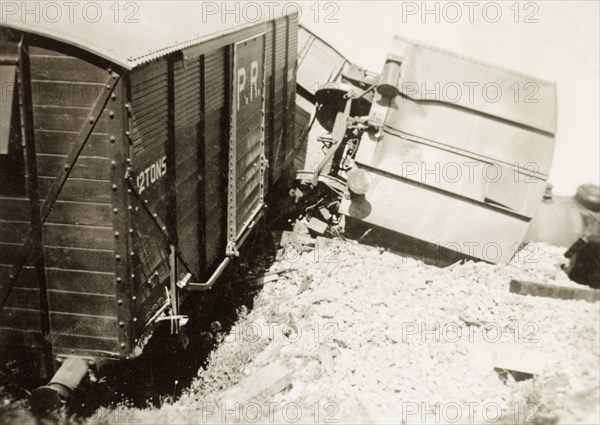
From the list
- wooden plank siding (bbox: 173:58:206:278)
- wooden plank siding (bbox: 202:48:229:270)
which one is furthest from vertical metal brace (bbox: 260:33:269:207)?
wooden plank siding (bbox: 173:58:206:278)

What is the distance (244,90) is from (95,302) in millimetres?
3159

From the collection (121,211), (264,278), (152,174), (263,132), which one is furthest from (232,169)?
(264,278)

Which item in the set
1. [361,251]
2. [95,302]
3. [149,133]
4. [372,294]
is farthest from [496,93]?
[95,302]

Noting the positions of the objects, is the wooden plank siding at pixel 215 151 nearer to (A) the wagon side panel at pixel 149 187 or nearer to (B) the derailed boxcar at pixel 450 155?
(A) the wagon side panel at pixel 149 187

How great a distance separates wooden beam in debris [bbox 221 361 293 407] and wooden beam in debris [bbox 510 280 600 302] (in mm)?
3542

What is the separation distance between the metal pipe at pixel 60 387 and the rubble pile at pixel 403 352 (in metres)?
1.09

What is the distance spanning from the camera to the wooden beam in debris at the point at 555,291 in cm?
711

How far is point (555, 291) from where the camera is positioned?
718 cm

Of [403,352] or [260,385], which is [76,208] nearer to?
[260,385]

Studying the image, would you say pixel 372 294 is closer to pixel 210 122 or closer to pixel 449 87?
pixel 210 122

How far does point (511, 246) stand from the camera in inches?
326

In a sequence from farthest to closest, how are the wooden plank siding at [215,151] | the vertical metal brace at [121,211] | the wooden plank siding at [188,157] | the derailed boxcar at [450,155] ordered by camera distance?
the derailed boxcar at [450,155], the wooden plank siding at [215,151], the wooden plank siding at [188,157], the vertical metal brace at [121,211]

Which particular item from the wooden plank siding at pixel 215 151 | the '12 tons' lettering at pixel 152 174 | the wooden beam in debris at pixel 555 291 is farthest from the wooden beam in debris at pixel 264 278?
the '12 tons' lettering at pixel 152 174

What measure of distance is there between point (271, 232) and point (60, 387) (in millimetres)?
5303
